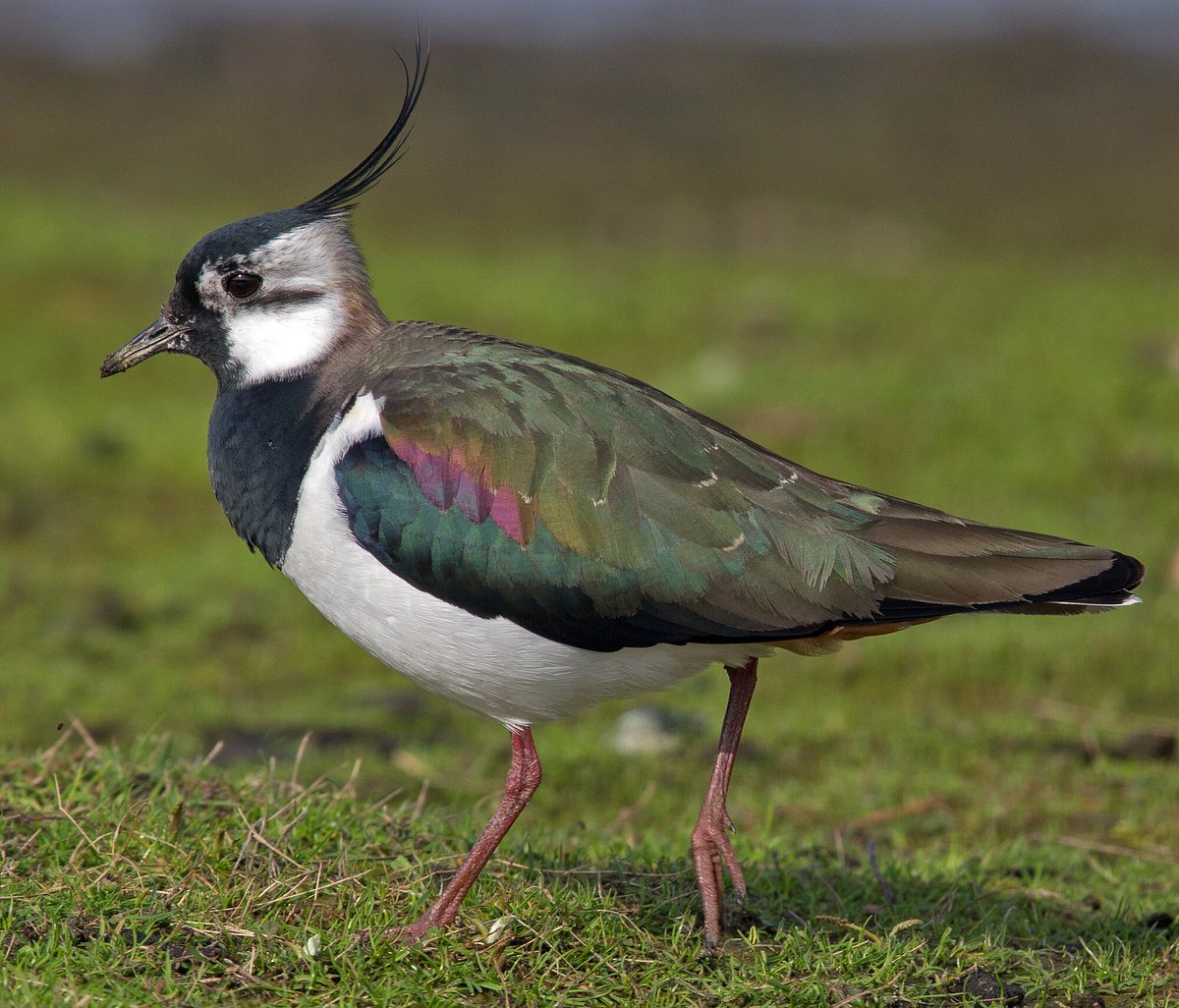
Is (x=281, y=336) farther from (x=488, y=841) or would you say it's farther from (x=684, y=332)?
(x=684, y=332)

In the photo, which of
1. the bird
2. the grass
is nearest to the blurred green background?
the grass

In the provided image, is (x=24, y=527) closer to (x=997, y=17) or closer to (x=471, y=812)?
(x=471, y=812)

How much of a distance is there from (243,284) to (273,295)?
101mm

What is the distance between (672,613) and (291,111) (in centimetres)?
2824

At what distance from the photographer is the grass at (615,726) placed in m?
3.93

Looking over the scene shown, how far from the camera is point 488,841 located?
13.4 ft

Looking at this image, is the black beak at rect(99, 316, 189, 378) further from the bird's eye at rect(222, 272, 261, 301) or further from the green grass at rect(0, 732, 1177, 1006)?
the green grass at rect(0, 732, 1177, 1006)

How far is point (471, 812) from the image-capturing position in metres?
5.27

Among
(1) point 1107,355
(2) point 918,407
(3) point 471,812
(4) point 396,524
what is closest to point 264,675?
(3) point 471,812

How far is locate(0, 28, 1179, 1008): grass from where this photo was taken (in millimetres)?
3926

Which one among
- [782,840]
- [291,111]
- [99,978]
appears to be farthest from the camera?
[291,111]

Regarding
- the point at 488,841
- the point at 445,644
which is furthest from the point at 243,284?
the point at 488,841

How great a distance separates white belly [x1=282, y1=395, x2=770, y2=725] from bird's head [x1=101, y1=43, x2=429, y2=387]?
575 millimetres

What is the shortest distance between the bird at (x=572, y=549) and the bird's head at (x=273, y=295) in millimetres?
343
